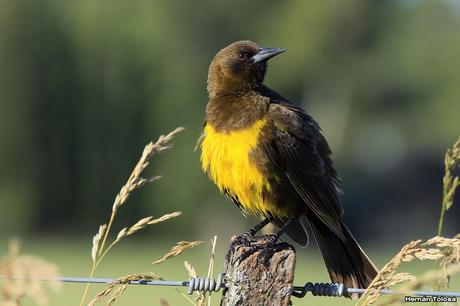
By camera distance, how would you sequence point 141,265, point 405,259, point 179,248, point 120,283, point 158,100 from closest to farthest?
point 120,283
point 405,259
point 179,248
point 141,265
point 158,100

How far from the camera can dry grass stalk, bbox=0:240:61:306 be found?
248cm

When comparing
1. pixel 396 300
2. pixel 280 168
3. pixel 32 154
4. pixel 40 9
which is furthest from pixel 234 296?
pixel 32 154

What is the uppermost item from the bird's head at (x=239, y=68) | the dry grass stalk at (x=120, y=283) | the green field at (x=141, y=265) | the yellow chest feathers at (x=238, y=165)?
the green field at (x=141, y=265)

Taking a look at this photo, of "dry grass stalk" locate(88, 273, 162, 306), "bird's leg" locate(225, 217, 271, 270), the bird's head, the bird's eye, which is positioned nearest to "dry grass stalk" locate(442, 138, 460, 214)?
"bird's leg" locate(225, 217, 271, 270)

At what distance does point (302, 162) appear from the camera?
479 centimetres

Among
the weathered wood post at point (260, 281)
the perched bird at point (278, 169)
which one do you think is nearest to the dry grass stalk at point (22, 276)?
the weathered wood post at point (260, 281)

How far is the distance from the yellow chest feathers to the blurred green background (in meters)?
25.0

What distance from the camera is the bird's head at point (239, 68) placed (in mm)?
5066

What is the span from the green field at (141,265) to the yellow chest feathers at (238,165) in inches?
364

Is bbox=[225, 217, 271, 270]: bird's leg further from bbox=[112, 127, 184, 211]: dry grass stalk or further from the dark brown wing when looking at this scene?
bbox=[112, 127, 184, 211]: dry grass stalk

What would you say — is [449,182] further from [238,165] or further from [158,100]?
[158,100]

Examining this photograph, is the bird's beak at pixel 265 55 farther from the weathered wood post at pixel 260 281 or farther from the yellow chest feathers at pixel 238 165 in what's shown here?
the weathered wood post at pixel 260 281

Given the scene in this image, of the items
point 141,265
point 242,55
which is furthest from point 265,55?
point 141,265

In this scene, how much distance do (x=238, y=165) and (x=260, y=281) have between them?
5.24 ft
